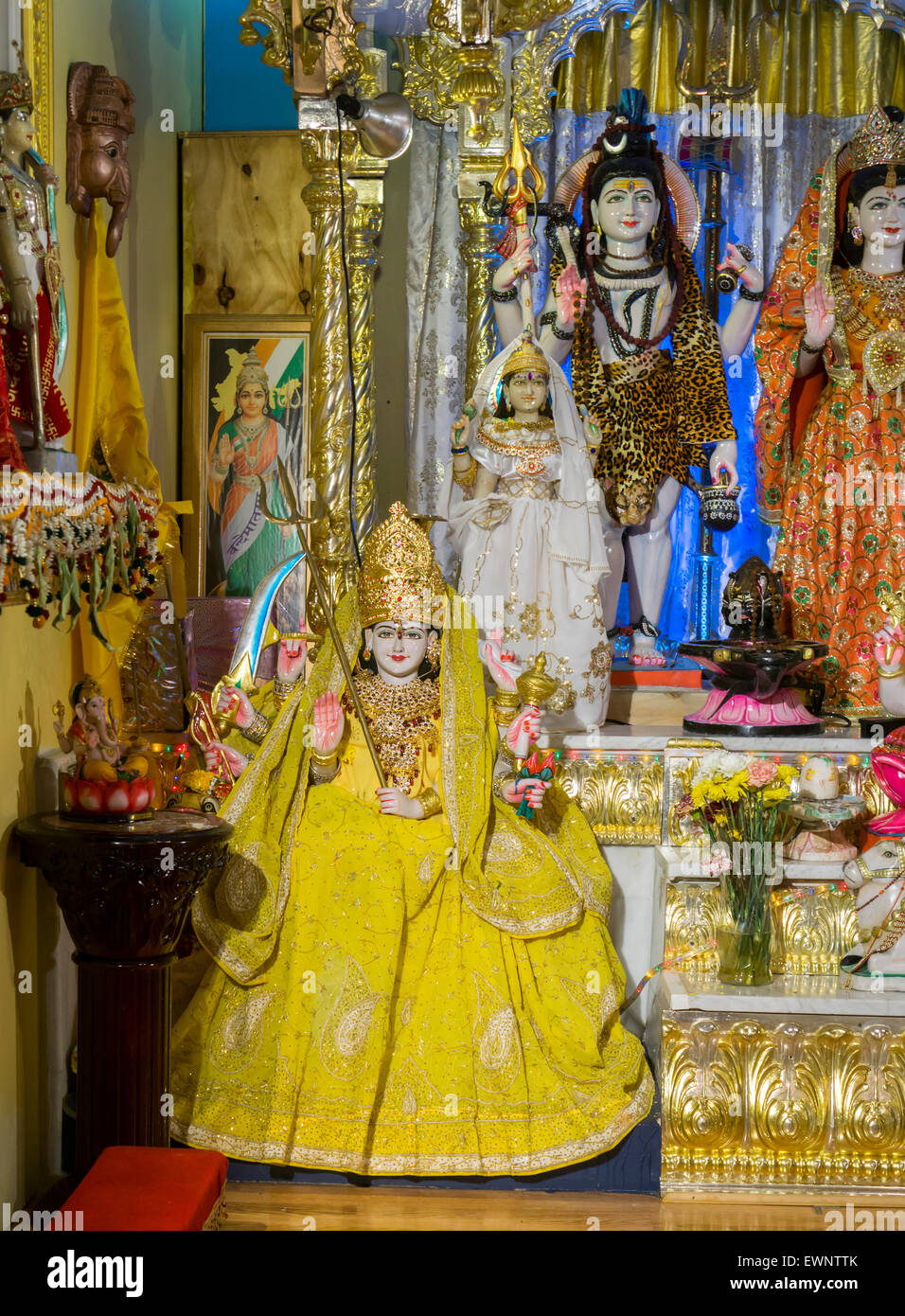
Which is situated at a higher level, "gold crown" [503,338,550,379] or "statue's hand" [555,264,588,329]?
"statue's hand" [555,264,588,329]

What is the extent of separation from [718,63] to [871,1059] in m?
3.98

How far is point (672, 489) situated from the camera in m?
5.88

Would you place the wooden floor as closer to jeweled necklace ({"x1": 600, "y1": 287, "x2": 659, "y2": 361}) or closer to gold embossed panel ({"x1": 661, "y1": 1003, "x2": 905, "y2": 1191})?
gold embossed panel ({"x1": 661, "y1": 1003, "x2": 905, "y2": 1191})

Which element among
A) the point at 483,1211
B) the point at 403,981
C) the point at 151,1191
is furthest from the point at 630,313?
the point at 151,1191

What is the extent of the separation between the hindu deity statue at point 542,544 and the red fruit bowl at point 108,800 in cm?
168

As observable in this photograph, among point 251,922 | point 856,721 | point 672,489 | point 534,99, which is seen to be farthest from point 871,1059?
point 534,99

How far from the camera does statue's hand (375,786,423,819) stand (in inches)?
182

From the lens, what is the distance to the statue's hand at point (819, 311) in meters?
5.75

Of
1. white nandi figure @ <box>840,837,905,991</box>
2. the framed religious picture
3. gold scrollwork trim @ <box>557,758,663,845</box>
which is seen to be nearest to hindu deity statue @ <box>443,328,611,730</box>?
gold scrollwork trim @ <box>557,758,663,845</box>

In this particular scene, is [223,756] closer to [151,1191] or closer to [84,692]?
[84,692]

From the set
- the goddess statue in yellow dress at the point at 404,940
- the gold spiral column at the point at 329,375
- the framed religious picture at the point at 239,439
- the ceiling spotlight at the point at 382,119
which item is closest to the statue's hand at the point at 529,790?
the goddess statue in yellow dress at the point at 404,940

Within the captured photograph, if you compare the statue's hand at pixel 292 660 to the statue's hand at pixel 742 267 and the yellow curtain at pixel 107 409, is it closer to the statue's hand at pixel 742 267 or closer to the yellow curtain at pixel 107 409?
the yellow curtain at pixel 107 409

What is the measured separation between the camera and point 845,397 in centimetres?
590

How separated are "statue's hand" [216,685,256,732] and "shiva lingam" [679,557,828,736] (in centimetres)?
156
